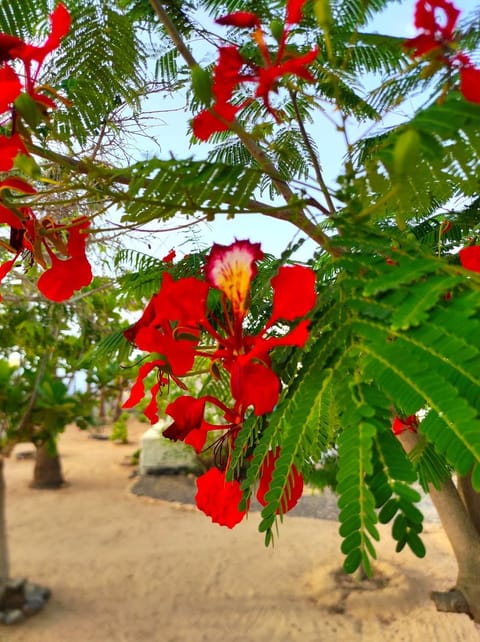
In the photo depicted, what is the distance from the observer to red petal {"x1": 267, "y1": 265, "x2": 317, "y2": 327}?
46 cm

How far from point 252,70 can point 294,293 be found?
1.33ft

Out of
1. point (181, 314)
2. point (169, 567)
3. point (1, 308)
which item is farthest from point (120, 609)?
point (181, 314)

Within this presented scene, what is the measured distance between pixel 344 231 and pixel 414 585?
149 inches

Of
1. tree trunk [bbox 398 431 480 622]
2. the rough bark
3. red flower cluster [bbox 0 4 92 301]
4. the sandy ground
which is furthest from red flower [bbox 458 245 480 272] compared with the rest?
the sandy ground

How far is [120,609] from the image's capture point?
360cm

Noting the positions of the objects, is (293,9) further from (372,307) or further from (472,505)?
(472,505)

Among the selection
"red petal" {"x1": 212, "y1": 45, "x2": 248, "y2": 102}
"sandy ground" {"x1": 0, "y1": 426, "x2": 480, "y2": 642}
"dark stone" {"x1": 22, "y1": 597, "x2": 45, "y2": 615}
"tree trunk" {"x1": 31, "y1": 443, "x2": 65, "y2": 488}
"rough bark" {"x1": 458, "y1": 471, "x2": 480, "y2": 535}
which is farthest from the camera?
"tree trunk" {"x1": 31, "y1": 443, "x2": 65, "y2": 488}

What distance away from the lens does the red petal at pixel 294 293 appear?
18.3 inches

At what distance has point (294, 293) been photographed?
18.4 inches

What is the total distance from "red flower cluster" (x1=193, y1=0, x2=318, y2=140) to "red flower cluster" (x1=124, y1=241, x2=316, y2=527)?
0.47 feet

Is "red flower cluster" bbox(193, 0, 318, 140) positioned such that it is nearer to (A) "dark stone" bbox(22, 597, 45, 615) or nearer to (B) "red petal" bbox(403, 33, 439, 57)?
(B) "red petal" bbox(403, 33, 439, 57)

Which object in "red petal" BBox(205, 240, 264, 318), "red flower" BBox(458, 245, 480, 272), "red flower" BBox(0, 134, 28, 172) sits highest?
"red flower" BBox(0, 134, 28, 172)

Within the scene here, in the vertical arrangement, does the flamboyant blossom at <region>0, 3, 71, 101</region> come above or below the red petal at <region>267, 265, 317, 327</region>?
above

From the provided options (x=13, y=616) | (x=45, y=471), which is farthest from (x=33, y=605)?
(x=45, y=471)
